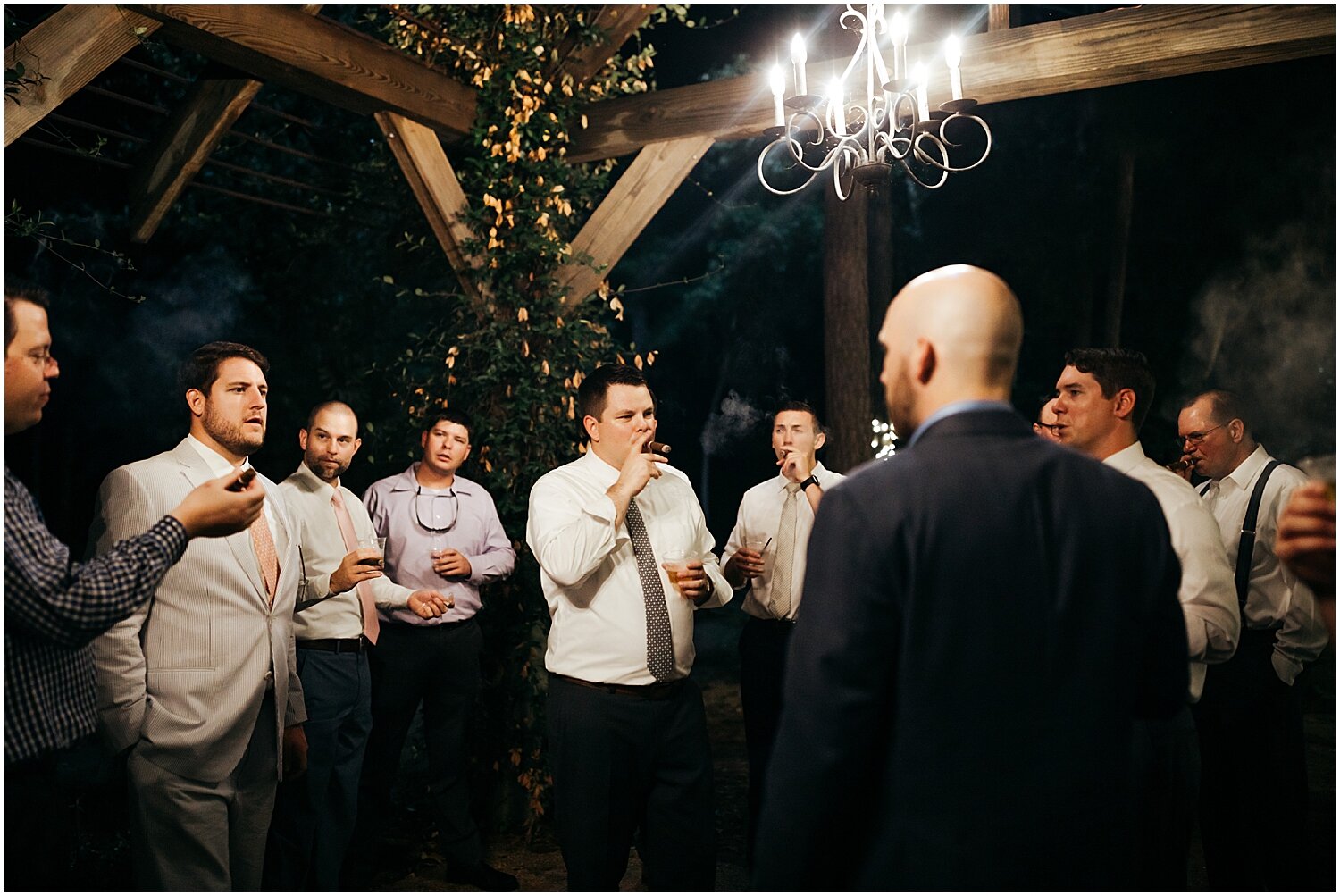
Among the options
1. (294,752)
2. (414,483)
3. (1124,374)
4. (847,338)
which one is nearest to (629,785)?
(294,752)

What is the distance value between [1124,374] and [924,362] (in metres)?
1.77

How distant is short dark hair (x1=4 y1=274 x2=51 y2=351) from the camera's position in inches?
75.8

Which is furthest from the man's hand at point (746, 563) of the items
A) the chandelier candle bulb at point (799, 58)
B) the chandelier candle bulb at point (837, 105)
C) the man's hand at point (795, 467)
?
the chandelier candle bulb at point (799, 58)

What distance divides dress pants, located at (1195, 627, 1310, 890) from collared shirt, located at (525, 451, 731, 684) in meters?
1.94

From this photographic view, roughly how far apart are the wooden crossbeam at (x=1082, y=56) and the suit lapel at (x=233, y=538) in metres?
2.89

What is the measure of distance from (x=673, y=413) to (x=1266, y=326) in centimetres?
839

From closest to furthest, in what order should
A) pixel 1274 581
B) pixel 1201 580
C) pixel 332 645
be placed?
pixel 1201 580, pixel 1274 581, pixel 332 645

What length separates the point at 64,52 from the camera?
117 inches

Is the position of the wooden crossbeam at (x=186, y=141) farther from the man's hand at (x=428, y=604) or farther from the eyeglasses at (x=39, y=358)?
the eyeglasses at (x=39, y=358)

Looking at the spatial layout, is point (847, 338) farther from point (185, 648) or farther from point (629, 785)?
point (185, 648)

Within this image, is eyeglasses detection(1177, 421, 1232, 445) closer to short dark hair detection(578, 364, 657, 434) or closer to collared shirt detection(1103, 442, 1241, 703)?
collared shirt detection(1103, 442, 1241, 703)

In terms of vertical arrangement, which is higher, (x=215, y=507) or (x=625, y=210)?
(x=625, y=210)

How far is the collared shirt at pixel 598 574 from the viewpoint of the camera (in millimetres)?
2799

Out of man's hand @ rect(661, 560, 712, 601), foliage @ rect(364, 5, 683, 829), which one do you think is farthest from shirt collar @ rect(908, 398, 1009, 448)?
foliage @ rect(364, 5, 683, 829)
